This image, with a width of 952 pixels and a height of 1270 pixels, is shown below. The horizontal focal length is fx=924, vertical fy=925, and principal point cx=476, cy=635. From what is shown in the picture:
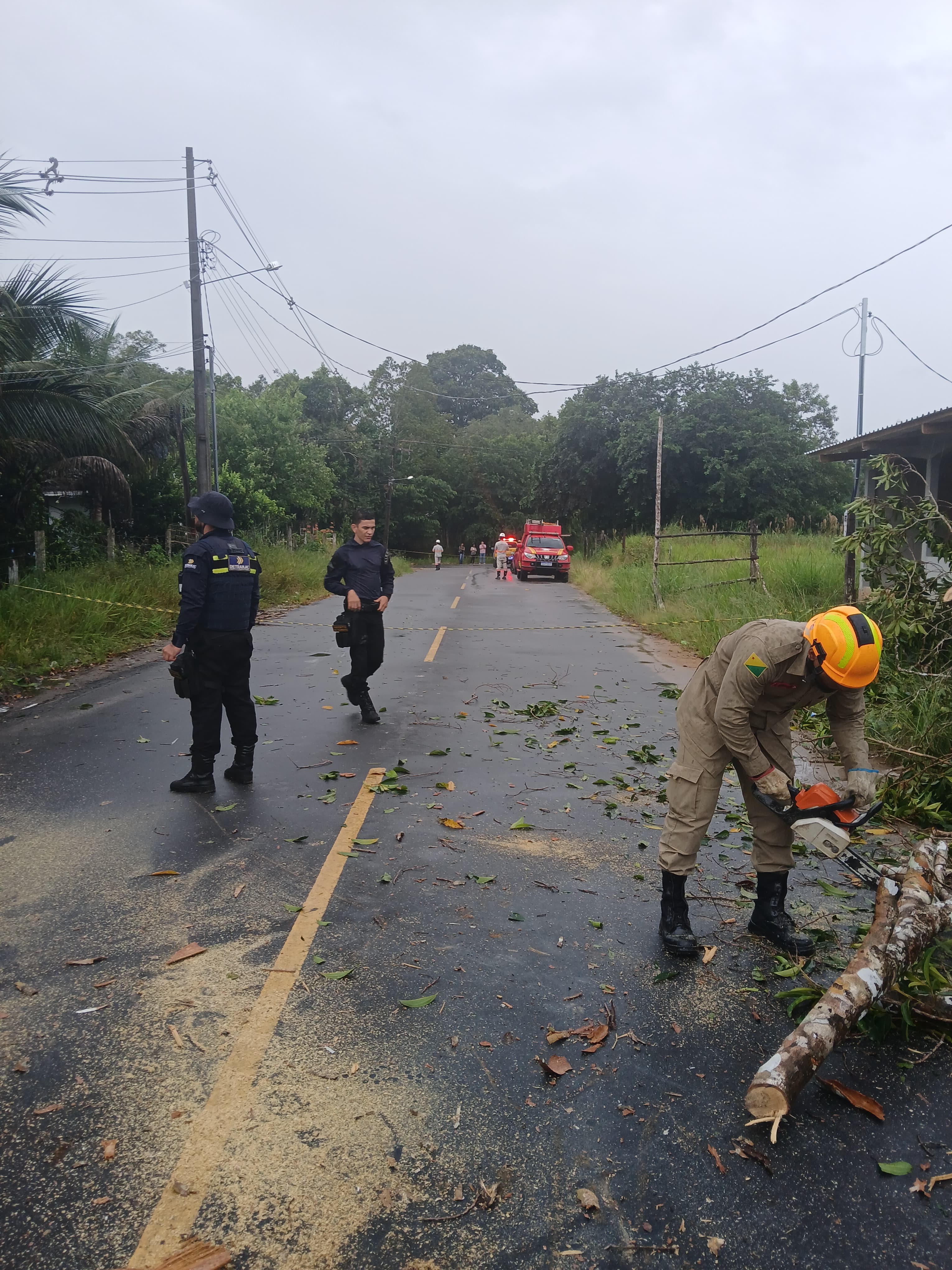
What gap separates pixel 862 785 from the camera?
3666 millimetres

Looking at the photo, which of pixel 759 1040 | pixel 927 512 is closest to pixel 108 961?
pixel 759 1040

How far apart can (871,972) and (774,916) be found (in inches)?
34.9

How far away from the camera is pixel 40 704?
9.51 meters

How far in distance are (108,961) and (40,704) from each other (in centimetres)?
634

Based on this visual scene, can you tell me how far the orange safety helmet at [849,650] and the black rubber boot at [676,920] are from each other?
118cm

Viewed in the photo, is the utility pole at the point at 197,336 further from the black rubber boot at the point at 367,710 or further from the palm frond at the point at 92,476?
the black rubber boot at the point at 367,710

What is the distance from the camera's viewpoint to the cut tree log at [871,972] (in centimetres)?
284

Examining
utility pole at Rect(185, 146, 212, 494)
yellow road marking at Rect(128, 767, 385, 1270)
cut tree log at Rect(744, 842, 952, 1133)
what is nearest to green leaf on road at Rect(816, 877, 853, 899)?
cut tree log at Rect(744, 842, 952, 1133)

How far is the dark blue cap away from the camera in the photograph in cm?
651

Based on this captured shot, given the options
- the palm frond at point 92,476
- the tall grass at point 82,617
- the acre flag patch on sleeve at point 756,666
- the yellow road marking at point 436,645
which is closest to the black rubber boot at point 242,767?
the acre flag patch on sleeve at point 756,666

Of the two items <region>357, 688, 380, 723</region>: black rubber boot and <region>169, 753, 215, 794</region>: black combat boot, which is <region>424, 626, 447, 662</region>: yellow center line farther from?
<region>169, 753, 215, 794</region>: black combat boot

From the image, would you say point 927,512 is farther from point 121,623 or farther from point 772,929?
point 121,623

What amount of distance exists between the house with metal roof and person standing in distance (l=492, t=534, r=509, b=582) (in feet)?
78.3

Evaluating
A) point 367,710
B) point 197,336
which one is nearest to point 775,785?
point 367,710
